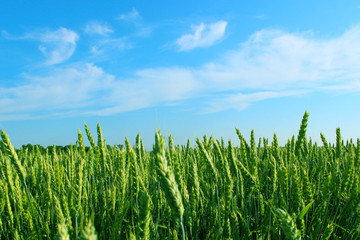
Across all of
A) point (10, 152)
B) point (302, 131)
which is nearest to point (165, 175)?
point (10, 152)

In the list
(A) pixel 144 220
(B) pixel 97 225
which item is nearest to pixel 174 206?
(A) pixel 144 220

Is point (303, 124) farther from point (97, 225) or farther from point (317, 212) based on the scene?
point (97, 225)

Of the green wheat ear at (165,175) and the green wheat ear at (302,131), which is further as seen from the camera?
the green wheat ear at (302,131)

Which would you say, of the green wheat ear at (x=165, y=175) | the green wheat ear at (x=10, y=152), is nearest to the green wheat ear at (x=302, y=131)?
the green wheat ear at (x=165, y=175)

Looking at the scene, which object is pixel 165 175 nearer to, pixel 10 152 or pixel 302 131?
pixel 10 152

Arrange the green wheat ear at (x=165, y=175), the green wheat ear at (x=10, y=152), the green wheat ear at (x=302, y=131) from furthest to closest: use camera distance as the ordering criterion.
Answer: the green wheat ear at (x=302, y=131) < the green wheat ear at (x=10, y=152) < the green wheat ear at (x=165, y=175)

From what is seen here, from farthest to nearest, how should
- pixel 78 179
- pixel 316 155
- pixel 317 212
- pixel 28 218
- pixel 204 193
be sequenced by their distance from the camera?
1. pixel 316 155
2. pixel 204 193
3. pixel 317 212
4. pixel 28 218
5. pixel 78 179

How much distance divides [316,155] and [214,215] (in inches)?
93.9

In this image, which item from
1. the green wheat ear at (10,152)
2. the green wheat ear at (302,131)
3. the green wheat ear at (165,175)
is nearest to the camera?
the green wheat ear at (165,175)

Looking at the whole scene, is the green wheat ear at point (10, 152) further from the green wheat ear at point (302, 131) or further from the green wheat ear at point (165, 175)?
the green wheat ear at point (302, 131)

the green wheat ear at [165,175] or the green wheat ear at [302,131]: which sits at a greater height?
the green wheat ear at [302,131]

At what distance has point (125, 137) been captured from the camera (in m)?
1.86

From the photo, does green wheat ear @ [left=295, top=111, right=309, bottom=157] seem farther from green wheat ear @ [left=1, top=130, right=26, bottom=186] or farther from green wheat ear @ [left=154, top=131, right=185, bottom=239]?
green wheat ear @ [left=1, top=130, right=26, bottom=186]

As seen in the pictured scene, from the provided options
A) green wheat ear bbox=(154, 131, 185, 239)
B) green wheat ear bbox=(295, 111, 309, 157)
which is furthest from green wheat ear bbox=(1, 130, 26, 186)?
green wheat ear bbox=(295, 111, 309, 157)
